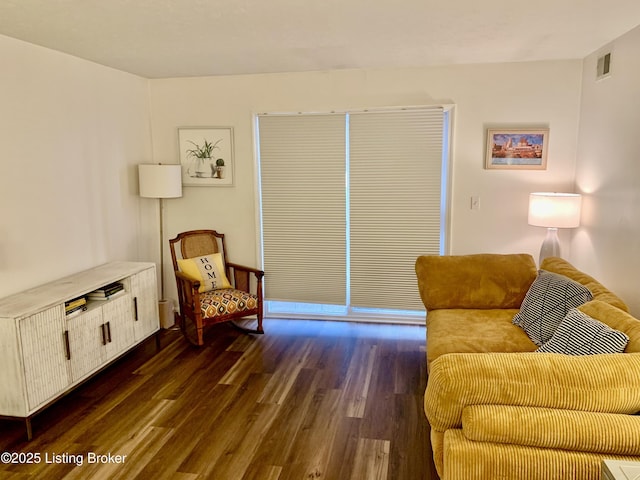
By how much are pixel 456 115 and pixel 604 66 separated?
44.6 inches

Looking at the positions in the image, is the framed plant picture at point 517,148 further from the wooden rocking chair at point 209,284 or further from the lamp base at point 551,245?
the wooden rocking chair at point 209,284

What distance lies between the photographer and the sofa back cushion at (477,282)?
137 inches

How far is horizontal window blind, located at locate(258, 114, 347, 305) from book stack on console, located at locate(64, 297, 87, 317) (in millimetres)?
1882

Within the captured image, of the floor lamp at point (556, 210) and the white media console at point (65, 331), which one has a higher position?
the floor lamp at point (556, 210)

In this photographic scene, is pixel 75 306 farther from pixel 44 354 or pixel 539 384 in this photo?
pixel 539 384

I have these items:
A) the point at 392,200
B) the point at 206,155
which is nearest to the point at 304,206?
the point at 392,200

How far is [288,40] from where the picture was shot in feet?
10.3

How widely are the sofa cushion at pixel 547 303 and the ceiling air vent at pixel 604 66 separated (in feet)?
5.03

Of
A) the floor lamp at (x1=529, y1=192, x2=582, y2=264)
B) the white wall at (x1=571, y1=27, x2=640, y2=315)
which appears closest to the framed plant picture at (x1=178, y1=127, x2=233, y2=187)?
the floor lamp at (x1=529, y1=192, x2=582, y2=264)

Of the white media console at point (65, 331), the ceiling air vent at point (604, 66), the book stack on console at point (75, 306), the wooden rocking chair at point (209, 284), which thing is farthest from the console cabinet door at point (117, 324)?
the ceiling air vent at point (604, 66)

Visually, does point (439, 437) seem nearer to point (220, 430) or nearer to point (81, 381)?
point (220, 430)

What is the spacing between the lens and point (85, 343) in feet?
10.3

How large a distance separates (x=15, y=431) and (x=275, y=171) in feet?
9.39

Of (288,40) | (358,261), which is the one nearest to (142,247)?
(358,261)
